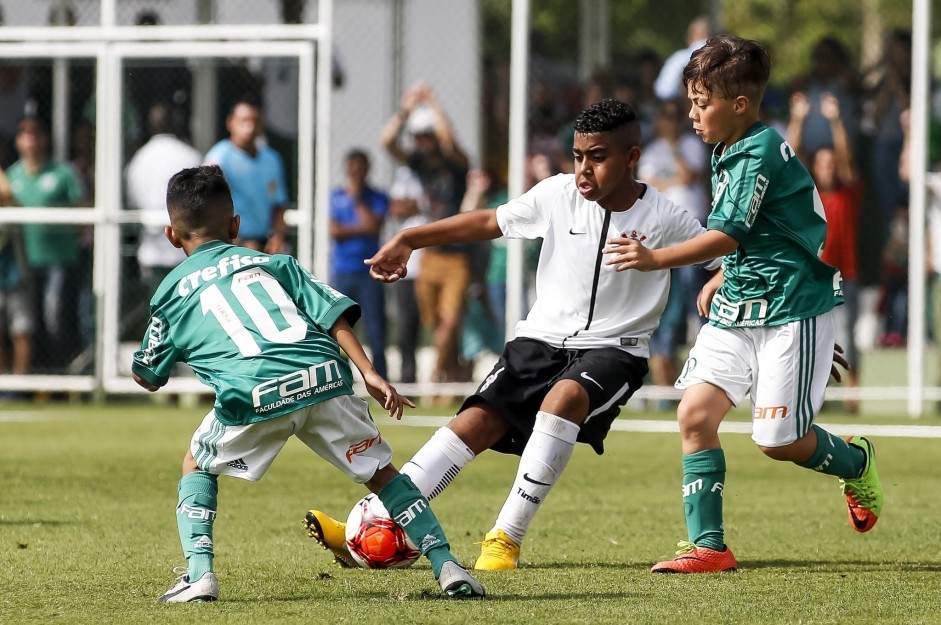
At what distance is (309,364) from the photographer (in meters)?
5.07

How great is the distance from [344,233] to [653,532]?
7133 millimetres

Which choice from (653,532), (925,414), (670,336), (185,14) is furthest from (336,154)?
(653,532)

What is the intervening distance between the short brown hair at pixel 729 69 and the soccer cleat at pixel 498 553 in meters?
1.78

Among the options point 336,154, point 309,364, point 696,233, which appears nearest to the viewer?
point 309,364

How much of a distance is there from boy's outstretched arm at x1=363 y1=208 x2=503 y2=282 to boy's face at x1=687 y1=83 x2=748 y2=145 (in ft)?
2.87

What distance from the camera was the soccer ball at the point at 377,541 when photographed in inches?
234

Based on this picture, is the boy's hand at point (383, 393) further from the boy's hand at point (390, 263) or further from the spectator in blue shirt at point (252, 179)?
the spectator in blue shirt at point (252, 179)

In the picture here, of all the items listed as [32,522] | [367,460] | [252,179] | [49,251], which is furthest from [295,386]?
[49,251]

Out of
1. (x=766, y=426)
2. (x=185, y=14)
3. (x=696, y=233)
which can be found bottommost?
(x=766, y=426)

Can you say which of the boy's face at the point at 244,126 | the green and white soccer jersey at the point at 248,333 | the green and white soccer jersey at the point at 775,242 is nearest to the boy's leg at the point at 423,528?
the green and white soccer jersey at the point at 248,333

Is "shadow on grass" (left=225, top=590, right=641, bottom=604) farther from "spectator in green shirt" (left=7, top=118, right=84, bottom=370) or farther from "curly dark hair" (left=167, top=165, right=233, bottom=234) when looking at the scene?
"spectator in green shirt" (left=7, top=118, right=84, bottom=370)

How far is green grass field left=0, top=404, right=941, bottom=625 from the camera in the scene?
16.2 feet

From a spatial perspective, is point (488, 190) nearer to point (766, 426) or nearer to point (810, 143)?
point (810, 143)

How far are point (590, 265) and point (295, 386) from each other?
1.63 m
